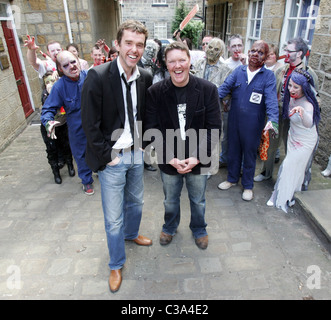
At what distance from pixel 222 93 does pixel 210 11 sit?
37.3 feet

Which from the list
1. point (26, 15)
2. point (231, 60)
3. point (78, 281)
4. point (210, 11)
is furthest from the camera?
point (210, 11)

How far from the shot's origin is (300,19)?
4.97 m

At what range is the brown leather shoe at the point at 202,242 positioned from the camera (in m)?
2.73

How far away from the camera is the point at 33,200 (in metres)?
3.54

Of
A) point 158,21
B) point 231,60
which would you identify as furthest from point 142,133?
point 158,21

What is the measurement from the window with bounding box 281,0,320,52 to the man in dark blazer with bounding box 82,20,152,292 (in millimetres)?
3961

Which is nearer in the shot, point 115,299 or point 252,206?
point 115,299

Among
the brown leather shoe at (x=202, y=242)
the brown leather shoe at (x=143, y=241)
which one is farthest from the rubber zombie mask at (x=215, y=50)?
the brown leather shoe at (x=143, y=241)

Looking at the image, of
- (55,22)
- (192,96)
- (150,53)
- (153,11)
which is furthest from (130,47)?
(153,11)

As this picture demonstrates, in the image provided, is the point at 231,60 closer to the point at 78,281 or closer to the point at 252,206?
the point at 252,206

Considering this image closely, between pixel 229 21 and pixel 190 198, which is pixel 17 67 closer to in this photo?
pixel 190 198

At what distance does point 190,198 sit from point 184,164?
46cm

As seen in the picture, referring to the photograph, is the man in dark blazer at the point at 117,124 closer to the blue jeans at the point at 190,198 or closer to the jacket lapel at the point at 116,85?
the jacket lapel at the point at 116,85

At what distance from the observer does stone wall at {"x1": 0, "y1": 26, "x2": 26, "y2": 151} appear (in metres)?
5.13
